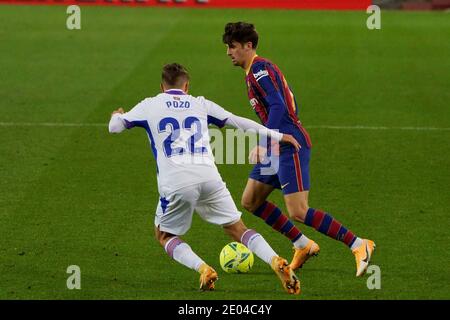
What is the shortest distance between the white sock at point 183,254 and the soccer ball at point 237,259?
2.18 ft

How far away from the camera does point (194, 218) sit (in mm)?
12258

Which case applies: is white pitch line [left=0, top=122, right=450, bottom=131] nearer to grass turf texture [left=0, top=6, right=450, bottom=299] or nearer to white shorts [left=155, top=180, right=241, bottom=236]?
grass turf texture [left=0, top=6, right=450, bottom=299]

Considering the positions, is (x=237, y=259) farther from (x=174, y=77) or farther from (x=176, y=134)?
(x=174, y=77)

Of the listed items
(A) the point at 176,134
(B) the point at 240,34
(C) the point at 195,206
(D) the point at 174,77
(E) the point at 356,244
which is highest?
(B) the point at 240,34

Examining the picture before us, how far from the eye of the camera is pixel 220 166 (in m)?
15.2

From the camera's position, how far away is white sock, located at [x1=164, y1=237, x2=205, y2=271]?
30.8 feet

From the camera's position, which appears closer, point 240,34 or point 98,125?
point 240,34

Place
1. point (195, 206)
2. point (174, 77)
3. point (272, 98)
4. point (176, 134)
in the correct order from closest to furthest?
point (176, 134), point (174, 77), point (195, 206), point (272, 98)

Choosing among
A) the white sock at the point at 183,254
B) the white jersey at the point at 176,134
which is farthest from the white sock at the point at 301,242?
the white jersey at the point at 176,134

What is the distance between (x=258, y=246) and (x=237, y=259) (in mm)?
645

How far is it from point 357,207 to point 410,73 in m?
10.8

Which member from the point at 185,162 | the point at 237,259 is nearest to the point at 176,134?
the point at 185,162

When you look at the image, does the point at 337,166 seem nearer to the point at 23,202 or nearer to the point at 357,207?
the point at 357,207

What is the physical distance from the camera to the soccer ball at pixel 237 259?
10.0 m
